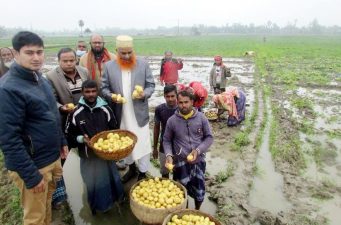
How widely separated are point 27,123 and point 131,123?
77.9 inches

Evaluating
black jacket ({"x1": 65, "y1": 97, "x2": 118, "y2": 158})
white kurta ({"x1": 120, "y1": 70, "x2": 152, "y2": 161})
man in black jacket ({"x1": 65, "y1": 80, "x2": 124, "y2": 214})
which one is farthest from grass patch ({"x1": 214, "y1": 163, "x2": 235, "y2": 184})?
black jacket ({"x1": 65, "y1": 97, "x2": 118, "y2": 158})

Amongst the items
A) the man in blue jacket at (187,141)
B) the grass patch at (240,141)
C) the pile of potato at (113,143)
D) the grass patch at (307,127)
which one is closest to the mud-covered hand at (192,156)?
the man in blue jacket at (187,141)

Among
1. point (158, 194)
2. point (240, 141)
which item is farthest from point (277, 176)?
point (158, 194)

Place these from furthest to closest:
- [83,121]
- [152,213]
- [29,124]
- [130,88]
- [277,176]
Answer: [277,176]
[130,88]
[83,121]
[152,213]
[29,124]

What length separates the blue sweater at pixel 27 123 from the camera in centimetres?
271

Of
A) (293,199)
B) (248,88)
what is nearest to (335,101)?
(248,88)

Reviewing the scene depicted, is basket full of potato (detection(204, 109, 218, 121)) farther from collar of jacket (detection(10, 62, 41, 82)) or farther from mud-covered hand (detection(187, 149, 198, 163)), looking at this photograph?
collar of jacket (detection(10, 62, 41, 82))

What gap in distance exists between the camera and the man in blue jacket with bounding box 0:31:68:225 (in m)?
2.73

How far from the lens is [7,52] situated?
611 centimetres

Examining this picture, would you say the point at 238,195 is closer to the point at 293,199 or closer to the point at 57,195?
the point at 293,199

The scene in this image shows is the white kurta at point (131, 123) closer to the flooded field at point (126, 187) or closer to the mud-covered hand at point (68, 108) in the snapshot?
the flooded field at point (126, 187)

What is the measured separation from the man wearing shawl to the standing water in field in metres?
1.80

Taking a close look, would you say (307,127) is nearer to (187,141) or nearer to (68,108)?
(187,141)

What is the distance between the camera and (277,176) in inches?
226
